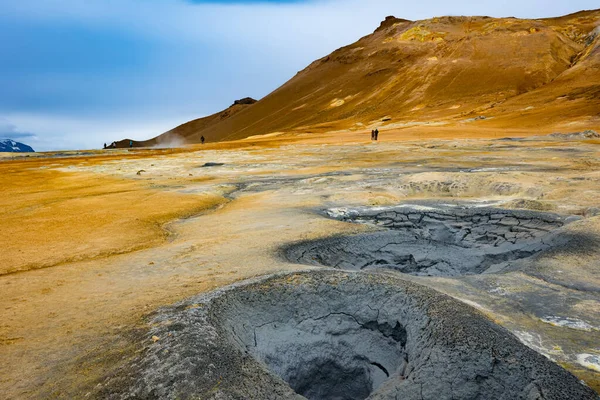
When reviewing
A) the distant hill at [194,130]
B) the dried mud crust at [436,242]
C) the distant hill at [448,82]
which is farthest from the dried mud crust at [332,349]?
the distant hill at [194,130]

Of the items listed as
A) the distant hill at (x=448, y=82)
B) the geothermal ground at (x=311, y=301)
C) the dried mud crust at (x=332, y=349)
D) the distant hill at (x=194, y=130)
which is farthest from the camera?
the distant hill at (x=194, y=130)

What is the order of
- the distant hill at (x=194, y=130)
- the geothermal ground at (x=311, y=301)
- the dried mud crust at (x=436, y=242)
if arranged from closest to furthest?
the geothermal ground at (x=311, y=301) < the dried mud crust at (x=436, y=242) < the distant hill at (x=194, y=130)

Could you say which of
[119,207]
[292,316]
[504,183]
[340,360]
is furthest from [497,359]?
[119,207]

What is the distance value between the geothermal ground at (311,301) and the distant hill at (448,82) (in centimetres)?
3287

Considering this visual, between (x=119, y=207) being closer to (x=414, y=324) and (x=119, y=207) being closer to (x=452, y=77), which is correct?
(x=414, y=324)

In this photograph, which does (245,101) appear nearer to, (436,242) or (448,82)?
(448,82)

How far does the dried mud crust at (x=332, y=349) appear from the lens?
8.29ft

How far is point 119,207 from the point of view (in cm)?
966

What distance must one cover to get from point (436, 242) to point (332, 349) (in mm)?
3659

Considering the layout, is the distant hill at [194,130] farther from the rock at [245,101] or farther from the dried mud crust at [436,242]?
the dried mud crust at [436,242]

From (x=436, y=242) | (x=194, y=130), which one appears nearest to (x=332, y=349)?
(x=436, y=242)

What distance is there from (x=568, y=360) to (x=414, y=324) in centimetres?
109

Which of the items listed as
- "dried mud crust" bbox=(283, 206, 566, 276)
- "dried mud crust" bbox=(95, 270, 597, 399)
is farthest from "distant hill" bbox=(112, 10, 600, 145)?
"dried mud crust" bbox=(95, 270, 597, 399)

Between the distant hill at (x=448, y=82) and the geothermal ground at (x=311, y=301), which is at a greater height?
the distant hill at (x=448, y=82)
